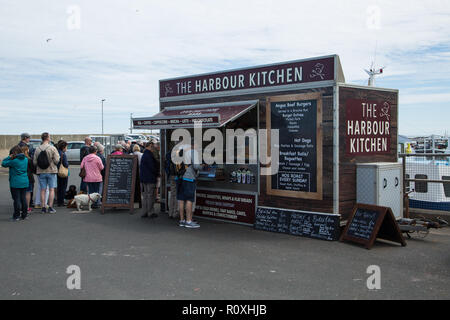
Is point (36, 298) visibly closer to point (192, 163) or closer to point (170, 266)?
point (170, 266)

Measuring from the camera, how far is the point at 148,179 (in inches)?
403

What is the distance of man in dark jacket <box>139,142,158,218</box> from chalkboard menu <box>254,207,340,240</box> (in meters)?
2.74

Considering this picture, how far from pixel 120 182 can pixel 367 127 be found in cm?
614

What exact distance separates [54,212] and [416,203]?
28.8 ft

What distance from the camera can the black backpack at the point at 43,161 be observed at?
420 inches

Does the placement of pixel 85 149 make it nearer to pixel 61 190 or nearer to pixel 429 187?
pixel 61 190

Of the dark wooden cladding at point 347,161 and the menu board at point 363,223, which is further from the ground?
the dark wooden cladding at point 347,161

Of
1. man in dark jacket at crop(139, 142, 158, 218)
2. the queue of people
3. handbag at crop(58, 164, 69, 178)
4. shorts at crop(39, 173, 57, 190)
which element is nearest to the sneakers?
the queue of people

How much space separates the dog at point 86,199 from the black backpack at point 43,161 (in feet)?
3.51

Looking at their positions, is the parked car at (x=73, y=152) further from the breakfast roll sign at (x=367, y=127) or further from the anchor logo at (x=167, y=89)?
the breakfast roll sign at (x=367, y=127)

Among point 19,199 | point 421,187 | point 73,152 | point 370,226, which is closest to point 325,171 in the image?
point 370,226

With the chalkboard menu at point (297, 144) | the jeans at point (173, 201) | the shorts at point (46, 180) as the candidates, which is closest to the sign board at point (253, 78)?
the chalkboard menu at point (297, 144)

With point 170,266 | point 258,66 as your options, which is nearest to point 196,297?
point 170,266

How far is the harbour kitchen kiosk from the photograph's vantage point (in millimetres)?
7904
